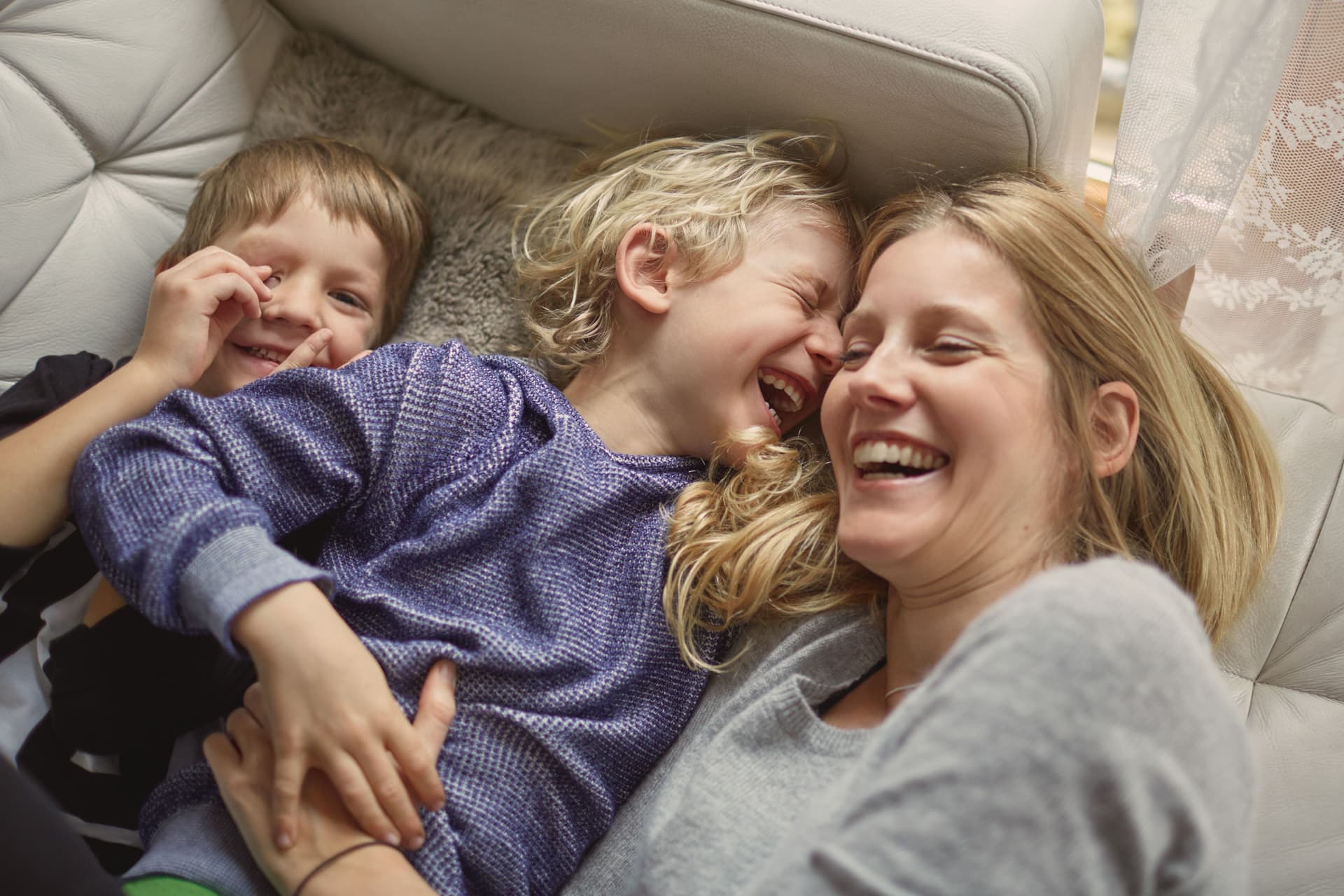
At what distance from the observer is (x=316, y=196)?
1229 millimetres

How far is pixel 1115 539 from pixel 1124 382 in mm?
147

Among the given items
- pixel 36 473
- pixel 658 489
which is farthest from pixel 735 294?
pixel 36 473

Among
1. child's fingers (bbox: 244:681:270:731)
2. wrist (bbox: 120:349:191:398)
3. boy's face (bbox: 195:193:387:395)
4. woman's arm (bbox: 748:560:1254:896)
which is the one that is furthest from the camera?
boy's face (bbox: 195:193:387:395)

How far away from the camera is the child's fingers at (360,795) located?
871 mm

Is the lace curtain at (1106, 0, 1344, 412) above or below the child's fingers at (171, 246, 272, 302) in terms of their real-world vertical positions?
above

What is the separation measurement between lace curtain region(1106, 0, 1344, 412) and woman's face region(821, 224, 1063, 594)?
0.30 metres

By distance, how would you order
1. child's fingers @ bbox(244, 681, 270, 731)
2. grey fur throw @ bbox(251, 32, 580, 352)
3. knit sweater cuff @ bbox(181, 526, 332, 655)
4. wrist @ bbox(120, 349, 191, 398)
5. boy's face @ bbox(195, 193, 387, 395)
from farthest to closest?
grey fur throw @ bbox(251, 32, 580, 352) < boy's face @ bbox(195, 193, 387, 395) < wrist @ bbox(120, 349, 191, 398) < child's fingers @ bbox(244, 681, 270, 731) < knit sweater cuff @ bbox(181, 526, 332, 655)

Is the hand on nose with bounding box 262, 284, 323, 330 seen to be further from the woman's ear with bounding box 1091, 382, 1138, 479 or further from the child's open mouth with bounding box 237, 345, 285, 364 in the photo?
the woman's ear with bounding box 1091, 382, 1138, 479

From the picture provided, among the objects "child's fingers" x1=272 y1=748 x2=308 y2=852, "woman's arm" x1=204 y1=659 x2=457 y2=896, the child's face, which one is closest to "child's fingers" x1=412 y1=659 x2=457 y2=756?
"woman's arm" x1=204 y1=659 x2=457 y2=896

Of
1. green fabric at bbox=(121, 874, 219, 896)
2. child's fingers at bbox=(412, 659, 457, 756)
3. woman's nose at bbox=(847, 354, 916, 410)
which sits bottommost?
green fabric at bbox=(121, 874, 219, 896)

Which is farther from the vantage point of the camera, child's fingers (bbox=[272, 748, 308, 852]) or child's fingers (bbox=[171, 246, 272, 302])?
child's fingers (bbox=[171, 246, 272, 302])

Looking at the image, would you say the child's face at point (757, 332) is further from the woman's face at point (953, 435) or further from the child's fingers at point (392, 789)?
the child's fingers at point (392, 789)

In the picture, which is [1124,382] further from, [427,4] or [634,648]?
[427,4]

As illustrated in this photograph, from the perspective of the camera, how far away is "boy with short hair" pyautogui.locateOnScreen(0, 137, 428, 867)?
40.4 inches
